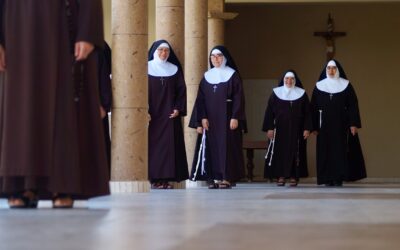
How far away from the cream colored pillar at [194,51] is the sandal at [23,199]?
1020 cm

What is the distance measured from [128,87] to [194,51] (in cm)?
524

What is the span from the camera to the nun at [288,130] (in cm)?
1747

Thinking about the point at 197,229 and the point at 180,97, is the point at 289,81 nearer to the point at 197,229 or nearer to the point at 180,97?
the point at 180,97

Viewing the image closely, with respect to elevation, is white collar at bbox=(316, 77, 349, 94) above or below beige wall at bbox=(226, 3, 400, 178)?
below

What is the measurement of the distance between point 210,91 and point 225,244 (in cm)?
1064

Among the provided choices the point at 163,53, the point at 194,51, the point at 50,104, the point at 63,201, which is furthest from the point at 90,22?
the point at 194,51

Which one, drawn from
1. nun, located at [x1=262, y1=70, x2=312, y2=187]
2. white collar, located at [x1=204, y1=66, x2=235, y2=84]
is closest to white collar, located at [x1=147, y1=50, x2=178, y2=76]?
white collar, located at [x1=204, y1=66, x2=235, y2=84]

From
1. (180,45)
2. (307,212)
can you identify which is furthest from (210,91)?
(307,212)


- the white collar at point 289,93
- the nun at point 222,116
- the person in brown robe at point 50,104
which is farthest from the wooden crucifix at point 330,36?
the person in brown robe at point 50,104

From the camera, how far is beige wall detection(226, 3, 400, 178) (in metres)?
24.1

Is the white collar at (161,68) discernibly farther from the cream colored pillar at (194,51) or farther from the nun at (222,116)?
the cream colored pillar at (194,51)

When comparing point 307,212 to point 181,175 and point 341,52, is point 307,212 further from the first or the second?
point 341,52

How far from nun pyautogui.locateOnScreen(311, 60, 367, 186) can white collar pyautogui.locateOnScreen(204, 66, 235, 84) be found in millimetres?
2799

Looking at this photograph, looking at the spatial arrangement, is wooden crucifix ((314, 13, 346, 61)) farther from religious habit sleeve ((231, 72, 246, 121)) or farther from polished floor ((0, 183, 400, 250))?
polished floor ((0, 183, 400, 250))
